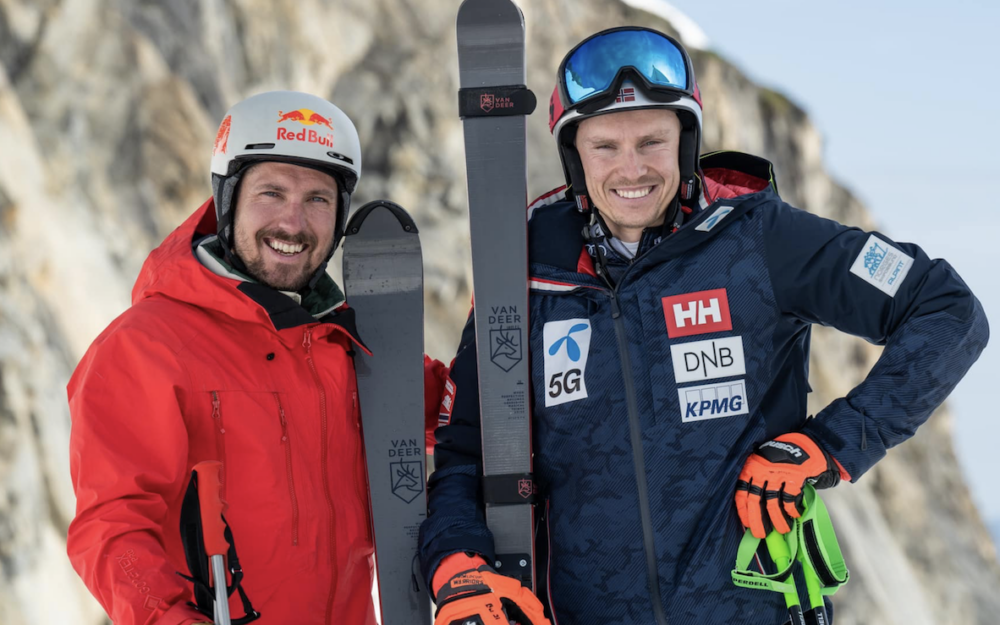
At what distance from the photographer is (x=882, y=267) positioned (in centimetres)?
243

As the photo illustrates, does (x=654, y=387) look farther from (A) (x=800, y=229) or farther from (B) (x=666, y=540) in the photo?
(A) (x=800, y=229)

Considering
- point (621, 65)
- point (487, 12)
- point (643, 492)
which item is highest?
point (487, 12)

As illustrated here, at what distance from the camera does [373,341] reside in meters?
2.88

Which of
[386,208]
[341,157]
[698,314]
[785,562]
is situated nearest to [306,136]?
[341,157]

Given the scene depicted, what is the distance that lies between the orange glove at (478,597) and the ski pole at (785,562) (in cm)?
67

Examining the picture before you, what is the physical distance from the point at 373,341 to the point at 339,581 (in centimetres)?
76

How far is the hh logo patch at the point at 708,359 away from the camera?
8.20ft

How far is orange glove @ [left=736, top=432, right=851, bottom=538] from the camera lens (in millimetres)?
2426

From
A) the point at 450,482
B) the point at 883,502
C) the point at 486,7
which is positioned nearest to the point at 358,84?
the point at 486,7

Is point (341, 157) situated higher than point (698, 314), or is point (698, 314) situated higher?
point (341, 157)

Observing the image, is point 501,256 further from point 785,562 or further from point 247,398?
point 785,562

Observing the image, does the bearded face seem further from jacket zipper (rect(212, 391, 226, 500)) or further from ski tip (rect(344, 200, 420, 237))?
jacket zipper (rect(212, 391, 226, 500))

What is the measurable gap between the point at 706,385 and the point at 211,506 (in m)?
1.36

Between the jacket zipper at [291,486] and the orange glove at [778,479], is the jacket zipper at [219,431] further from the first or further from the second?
the orange glove at [778,479]
